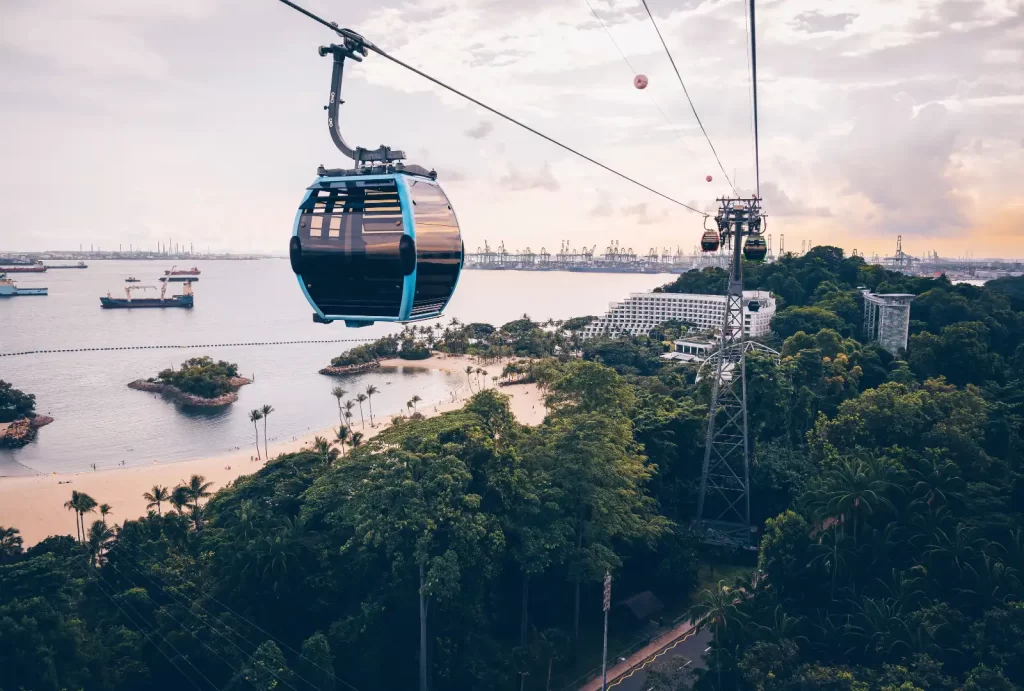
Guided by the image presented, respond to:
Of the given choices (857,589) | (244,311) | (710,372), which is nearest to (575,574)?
(857,589)

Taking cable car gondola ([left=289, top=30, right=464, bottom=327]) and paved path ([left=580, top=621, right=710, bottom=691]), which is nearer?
cable car gondola ([left=289, top=30, right=464, bottom=327])

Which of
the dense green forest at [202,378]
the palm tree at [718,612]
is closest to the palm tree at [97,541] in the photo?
the palm tree at [718,612]

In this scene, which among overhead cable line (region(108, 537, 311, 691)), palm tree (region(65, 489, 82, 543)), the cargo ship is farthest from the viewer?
the cargo ship

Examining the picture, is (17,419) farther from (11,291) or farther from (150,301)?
(11,291)

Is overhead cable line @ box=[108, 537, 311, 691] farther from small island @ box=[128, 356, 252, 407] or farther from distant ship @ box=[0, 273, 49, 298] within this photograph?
distant ship @ box=[0, 273, 49, 298]

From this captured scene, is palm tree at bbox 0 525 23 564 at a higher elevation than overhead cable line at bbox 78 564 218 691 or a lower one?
higher

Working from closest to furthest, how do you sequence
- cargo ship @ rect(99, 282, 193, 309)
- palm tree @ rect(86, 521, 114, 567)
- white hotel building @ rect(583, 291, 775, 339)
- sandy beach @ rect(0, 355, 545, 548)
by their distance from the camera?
palm tree @ rect(86, 521, 114, 567) < sandy beach @ rect(0, 355, 545, 548) < white hotel building @ rect(583, 291, 775, 339) < cargo ship @ rect(99, 282, 193, 309)

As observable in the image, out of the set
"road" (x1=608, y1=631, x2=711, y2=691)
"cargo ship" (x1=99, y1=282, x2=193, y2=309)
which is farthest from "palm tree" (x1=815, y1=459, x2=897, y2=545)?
"cargo ship" (x1=99, y1=282, x2=193, y2=309)

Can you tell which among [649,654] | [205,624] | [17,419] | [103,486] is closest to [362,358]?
[17,419]
